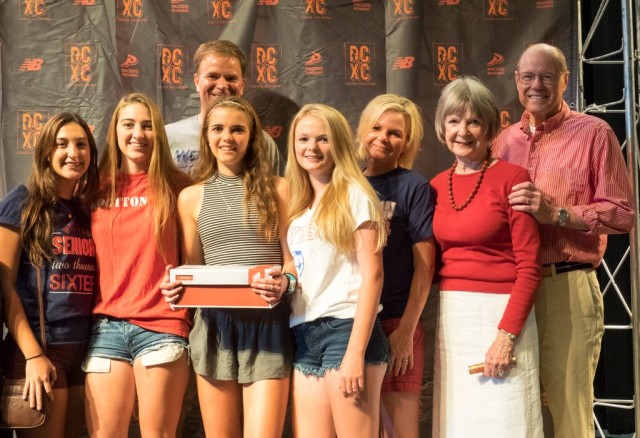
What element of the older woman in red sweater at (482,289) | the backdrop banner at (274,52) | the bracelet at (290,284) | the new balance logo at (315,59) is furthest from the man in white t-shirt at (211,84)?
the older woman in red sweater at (482,289)

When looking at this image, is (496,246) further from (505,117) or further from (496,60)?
(496,60)

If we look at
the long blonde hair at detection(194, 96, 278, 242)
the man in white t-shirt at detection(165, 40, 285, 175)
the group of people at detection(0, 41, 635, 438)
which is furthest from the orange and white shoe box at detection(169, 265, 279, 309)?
the man in white t-shirt at detection(165, 40, 285, 175)

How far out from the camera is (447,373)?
10.1ft

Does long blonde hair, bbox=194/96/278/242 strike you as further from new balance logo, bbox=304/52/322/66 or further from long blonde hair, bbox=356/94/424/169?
new balance logo, bbox=304/52/322/66

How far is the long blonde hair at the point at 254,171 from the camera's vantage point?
317 centimetres

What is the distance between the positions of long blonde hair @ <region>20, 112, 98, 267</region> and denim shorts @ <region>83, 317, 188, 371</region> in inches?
17.5

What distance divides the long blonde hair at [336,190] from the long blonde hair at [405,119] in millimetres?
389

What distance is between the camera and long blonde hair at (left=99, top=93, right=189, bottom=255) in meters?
3.29

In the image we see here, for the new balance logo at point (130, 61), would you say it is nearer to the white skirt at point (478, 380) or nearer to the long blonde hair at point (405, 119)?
the long blonde hair at point (405, 119)

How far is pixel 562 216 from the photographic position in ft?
10.3

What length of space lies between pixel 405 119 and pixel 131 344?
1769mm

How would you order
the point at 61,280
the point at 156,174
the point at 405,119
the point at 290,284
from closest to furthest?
the point at 290,284 < the point at 61,280 < the point at 156,174 < the point at 405,119

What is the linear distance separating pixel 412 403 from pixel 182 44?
2.67 m

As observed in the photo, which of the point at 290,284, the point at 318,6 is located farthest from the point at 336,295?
the point at 318,6
